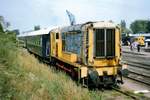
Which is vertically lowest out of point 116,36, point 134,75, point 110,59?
A: point 134,75

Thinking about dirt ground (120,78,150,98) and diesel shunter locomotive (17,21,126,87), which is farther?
dirt ground (120,78,150,98)

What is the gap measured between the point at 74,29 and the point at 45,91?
25.1 feet

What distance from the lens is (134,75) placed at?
842 inches

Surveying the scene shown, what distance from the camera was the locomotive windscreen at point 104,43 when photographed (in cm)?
1579

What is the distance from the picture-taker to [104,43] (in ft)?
52.2

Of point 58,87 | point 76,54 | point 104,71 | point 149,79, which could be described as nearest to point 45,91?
point 58,87

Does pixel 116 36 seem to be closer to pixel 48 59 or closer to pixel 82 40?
pixel 82 40

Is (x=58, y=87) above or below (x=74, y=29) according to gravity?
below

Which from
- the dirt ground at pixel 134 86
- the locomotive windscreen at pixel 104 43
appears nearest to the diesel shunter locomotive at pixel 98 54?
the locomotive windscreen at pixel 104 43

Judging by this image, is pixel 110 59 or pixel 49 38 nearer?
pixel 110 59

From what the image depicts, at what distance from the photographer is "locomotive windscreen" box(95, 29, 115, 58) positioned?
15.8 m

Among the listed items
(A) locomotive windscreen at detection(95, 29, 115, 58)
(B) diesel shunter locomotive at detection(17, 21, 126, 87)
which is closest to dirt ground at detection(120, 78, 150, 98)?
(B) diesel shunter locomotive at detection(17, 21, 126, 87)

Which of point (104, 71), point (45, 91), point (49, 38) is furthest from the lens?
point (49, 38)

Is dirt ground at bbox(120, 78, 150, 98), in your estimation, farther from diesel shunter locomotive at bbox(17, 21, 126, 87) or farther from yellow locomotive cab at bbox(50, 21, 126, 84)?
yellow locomotive cab at bbox(50, 21, 126, 84)
